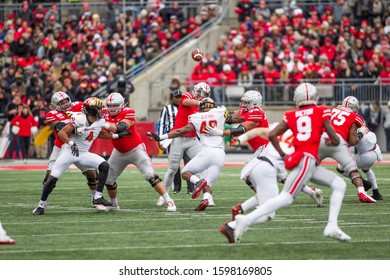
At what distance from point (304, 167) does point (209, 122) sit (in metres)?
3.80

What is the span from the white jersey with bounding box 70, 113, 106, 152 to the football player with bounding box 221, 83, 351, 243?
376 cm

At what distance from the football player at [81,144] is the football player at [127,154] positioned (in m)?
0.23

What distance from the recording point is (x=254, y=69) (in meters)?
30.3

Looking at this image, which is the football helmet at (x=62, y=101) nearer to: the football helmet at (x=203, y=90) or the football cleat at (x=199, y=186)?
the football helmet at (x=203, y=90)

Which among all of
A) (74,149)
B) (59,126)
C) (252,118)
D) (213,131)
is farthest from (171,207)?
(59,126)

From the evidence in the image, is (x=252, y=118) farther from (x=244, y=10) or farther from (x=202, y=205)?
(x=244, y=10)

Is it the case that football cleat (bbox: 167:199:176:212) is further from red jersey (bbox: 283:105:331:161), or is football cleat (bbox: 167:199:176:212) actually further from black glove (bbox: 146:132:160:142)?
red jersey (bbox: 283:105:331:161)

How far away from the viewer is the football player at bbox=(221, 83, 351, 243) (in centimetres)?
1110

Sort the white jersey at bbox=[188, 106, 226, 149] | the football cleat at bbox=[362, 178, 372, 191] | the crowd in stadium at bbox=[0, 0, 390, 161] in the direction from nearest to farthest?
the white jersey at bbox=[188, 106, 226, 149] → the football cleat at bbox=[362, 178, 372, 191] → the crowd in stadium at bbox=[0, 0, 390, 161]

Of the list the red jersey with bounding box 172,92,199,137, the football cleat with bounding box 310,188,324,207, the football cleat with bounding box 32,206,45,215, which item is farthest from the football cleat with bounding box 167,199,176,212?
the red jersey with bounding box 172,92,199,137

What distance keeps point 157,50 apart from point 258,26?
9.70 feet

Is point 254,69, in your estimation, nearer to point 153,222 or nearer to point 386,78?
point 386,78

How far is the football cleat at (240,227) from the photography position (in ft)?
36.4
